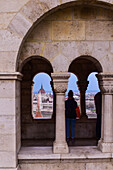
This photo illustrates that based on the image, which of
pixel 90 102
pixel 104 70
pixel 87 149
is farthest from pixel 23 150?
pixel 90 102

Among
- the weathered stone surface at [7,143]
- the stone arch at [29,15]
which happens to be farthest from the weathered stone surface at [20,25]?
the weathered stone surface at [7,143]

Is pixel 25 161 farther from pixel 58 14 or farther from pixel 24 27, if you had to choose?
pixel 58 14

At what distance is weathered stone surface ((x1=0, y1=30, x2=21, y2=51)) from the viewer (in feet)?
10.7

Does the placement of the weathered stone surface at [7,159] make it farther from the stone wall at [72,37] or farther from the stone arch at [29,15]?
the stone arch at [29,15]

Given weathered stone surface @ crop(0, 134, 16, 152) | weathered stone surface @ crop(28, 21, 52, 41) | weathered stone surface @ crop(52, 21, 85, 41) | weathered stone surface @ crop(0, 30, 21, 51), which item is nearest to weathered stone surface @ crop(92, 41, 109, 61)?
weathered stone surface @ crop(52, 21, 85, 41)

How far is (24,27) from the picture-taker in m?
3.27

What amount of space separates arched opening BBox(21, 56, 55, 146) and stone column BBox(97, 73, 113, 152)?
2.53 m

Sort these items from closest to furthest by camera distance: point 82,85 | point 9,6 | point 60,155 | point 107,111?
point 9,6
point 60,155
point 107,111
point 82,85

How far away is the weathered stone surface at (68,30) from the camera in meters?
3.52

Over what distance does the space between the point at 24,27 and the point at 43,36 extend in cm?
41

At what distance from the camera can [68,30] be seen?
11.6ft

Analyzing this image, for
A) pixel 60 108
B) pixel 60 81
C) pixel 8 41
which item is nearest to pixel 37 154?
pixel 60 108

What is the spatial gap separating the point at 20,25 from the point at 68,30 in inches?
34.6

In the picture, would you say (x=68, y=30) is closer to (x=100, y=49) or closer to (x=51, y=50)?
(x=51, y=50)
